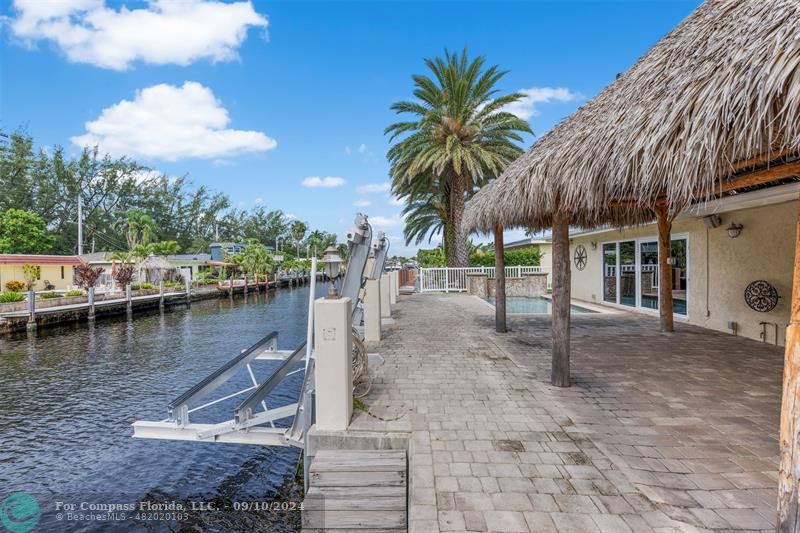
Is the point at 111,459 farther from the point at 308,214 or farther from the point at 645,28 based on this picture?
the point at 308,214

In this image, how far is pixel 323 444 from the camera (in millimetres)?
3371

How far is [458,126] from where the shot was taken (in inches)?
674

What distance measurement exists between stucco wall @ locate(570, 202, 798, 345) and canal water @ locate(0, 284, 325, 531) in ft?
27.0

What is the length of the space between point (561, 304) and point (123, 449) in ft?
20.5

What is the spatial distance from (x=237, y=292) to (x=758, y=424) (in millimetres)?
31788

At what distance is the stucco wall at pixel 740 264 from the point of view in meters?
6.46

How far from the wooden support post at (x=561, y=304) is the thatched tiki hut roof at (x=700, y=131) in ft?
0.04

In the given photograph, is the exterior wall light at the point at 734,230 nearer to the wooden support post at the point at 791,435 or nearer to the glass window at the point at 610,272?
the glass window at the point at 610,272

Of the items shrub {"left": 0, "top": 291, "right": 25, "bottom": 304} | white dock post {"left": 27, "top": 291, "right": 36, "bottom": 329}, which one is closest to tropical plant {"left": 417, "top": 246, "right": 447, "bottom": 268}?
white dock post {"left": 27, "top": 291, "right": 36, "bottom": 329}

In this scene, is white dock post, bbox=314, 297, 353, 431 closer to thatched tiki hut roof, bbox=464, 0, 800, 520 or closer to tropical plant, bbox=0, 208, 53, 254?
thatched tiki hut roof, bbox=464, 0, 800, 520

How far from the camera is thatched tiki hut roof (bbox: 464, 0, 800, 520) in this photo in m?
1.96

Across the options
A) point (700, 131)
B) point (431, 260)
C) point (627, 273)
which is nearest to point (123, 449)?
point (700, 131)

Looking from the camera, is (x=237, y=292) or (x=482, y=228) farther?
(x=237, y=292)

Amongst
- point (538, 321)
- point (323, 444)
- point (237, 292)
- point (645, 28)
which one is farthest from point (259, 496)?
point (237, 292)
